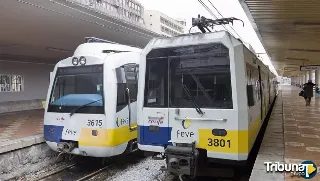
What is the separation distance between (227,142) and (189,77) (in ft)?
4.26

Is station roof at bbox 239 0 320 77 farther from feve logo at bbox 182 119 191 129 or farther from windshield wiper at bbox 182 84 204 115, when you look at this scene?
feve logo at bbox 182 119 191 129

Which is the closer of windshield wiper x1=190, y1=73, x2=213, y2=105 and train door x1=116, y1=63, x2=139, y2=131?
windshield wiper x1=190, y1=73, x2=213, y2=105

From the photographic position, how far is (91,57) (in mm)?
7094

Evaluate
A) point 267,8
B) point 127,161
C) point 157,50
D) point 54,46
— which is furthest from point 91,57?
point 54,46

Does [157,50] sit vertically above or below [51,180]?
above

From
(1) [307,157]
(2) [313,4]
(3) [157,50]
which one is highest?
(2) [313,4]

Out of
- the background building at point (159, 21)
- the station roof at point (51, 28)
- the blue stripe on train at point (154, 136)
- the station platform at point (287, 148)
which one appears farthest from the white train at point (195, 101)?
the background building at point (159, 21)

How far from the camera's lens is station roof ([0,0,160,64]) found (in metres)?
8.43

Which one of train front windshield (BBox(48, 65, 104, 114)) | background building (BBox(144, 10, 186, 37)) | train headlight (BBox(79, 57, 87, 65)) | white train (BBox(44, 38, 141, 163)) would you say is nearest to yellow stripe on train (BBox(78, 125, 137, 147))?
white train (BBox(44, 38, 141, 163))

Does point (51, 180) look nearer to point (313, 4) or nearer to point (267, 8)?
point (267, 8)

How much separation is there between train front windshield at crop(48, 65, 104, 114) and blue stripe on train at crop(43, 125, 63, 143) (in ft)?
1.34

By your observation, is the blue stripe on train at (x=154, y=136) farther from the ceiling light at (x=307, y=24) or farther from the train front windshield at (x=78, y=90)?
the ceiling light at (x=307, y=24)

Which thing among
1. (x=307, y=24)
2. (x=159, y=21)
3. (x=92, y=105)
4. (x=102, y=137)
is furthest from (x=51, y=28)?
(x=159, y=21)

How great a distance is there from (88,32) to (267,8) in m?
6.75
